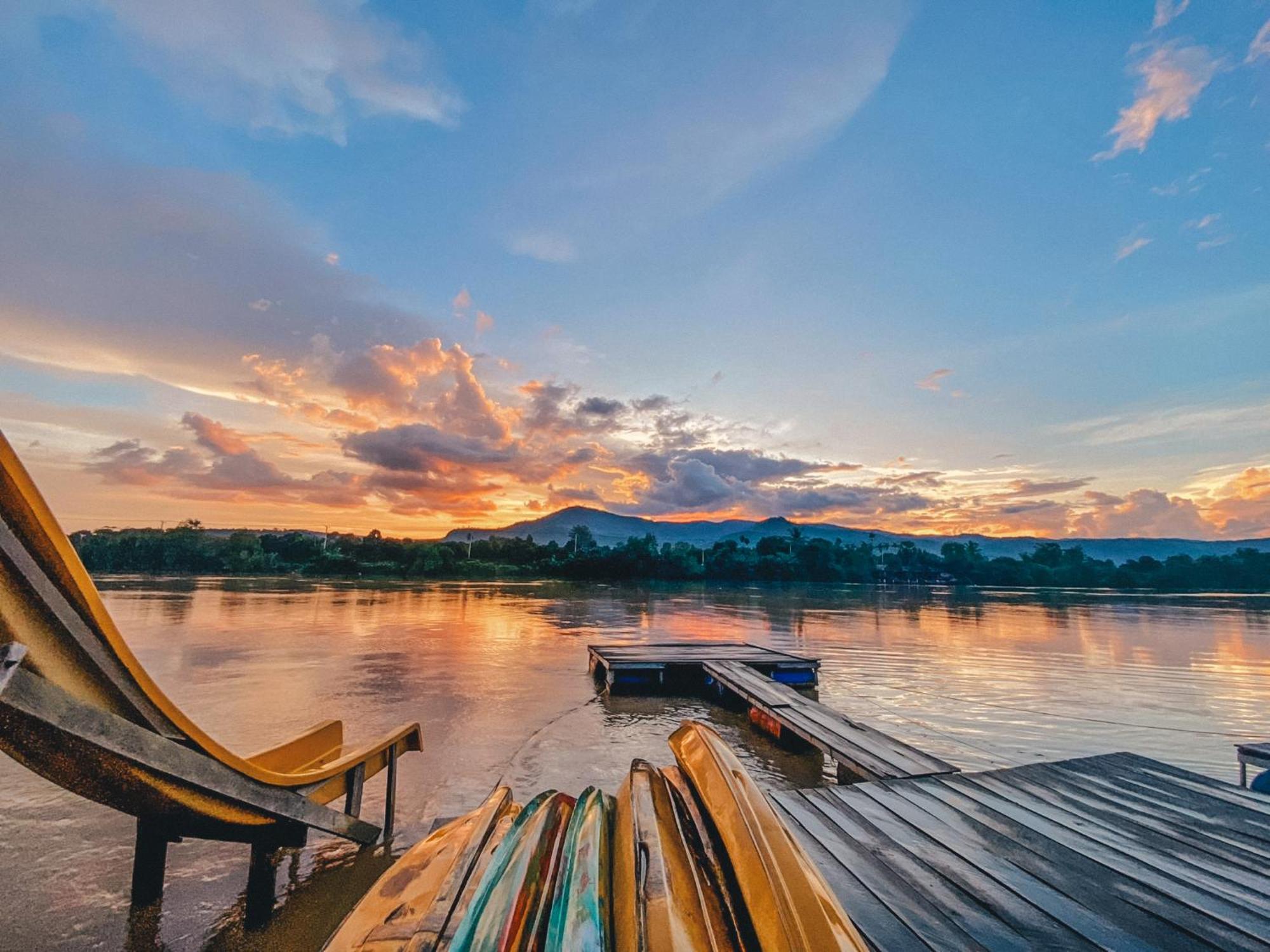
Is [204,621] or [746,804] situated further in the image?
[204,621]

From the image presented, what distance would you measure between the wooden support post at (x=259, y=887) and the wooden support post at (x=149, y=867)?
731mm

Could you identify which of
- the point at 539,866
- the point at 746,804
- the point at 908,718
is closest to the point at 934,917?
the point at 746,804

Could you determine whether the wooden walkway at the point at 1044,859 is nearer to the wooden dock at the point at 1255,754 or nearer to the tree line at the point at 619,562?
the wooden dock at the point at 1255,754

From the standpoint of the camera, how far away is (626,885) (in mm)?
1957

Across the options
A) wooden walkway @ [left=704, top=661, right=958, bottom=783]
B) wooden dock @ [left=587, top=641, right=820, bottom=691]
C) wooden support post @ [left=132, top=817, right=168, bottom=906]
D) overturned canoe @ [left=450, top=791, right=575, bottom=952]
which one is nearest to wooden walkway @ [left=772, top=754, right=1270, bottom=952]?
wooden walkway @ [left=704, top=661, right=958, bottom=783]

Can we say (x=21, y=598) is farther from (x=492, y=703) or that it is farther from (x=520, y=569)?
(x=520, y=569)

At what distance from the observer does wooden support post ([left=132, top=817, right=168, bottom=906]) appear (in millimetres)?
4113

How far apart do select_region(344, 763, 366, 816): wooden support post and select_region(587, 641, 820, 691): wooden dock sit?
8.26 m

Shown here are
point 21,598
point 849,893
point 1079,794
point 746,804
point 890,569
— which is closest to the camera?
point 21,598

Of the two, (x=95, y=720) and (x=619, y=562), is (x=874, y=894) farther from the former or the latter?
(x=619, y=562)

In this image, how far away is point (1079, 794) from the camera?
443 cm

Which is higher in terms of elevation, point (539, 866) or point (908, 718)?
point (539, 866)

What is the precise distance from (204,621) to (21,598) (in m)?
27.0

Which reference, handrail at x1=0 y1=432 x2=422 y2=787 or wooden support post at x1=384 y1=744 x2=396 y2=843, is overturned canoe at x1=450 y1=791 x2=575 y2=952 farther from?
wooden support post at x1=384 y1=744 x2=396 y2=843
